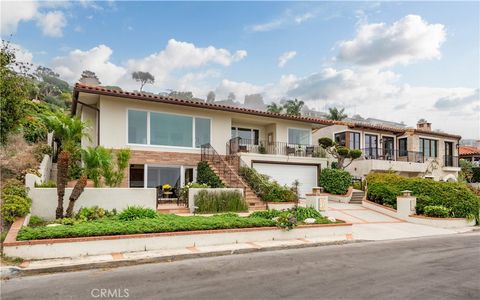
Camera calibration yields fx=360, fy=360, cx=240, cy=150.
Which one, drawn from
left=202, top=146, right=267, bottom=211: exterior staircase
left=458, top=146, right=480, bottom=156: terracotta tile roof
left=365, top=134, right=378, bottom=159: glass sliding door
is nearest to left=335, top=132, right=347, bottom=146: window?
left=365, top=134, right=378, bottom=159: glass sliding door

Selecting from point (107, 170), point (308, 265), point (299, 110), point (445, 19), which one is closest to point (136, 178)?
point (107, 170)

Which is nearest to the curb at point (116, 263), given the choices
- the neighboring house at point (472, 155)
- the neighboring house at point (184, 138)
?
the neighboring house at point (184, 138)

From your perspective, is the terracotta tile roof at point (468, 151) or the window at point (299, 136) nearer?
the window at point (299, 136)

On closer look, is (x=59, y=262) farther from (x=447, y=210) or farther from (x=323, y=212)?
(x=447, y=210)

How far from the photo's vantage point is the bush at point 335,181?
957 inches

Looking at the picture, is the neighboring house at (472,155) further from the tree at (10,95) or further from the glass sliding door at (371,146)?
the tree at (10,95)

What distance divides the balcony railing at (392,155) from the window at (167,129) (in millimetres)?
16856

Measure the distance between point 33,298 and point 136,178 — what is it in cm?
1370

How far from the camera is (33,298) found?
617 centimetres

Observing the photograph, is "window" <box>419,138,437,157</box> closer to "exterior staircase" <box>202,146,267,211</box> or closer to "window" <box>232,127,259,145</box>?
"window" <box>232,127,259,145</box>

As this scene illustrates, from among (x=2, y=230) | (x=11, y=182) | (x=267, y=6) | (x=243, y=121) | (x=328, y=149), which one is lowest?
(x=2, y=230)

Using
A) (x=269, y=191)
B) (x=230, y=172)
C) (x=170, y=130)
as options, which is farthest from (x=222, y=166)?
(x=170, y=130)

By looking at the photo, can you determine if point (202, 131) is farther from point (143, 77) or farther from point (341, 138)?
A: point (143, 77)

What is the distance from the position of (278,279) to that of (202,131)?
1507 cm
